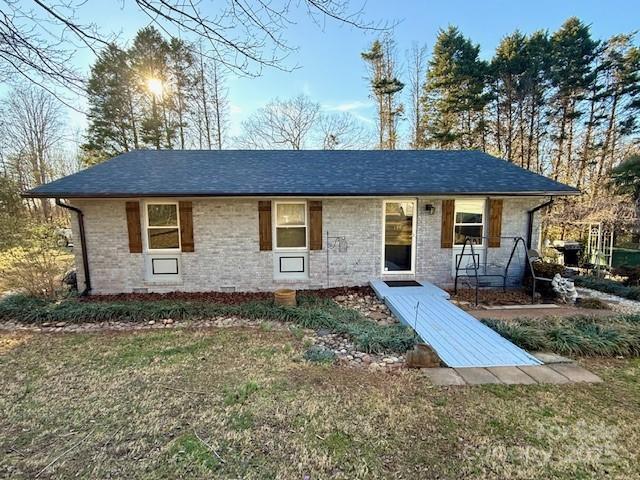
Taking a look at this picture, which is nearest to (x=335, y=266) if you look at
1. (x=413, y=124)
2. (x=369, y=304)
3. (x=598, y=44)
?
(x=369, y=304)

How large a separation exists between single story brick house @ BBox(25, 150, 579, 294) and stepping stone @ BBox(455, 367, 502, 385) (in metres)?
4.32

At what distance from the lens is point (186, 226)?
25.4ft

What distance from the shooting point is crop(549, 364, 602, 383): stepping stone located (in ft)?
12.3

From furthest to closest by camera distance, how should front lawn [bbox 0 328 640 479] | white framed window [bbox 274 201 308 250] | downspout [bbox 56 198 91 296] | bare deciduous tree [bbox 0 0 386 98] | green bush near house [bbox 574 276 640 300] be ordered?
white framed window [bbox 274 201 308 250]
green bush near house [bbox 574 276 640 300]
downspout [bbox 56 198 91 296]
bare deciduous tree [bbox 0 0 386 98]
front lawn [bbox 0 328 640 479]

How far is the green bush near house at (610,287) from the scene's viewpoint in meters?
7.65

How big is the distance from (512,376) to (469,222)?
5112mm

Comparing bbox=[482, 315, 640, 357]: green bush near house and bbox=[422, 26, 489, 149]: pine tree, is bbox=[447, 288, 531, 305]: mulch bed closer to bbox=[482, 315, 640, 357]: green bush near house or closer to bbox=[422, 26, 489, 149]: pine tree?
bbox=[482, 315, 640, 357]: green bush near house

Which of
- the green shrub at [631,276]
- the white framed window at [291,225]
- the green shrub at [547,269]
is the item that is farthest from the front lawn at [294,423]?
the green shrub at [631,276]

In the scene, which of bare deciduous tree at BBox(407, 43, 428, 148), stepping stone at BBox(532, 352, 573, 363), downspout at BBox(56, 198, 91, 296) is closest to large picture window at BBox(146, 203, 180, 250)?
downspout at BBox(56, 198, 91, 296)

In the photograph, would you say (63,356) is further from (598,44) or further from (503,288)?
(598,44)

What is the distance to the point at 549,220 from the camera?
15328 mm

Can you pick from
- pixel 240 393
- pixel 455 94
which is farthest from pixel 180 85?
pixel 240 393

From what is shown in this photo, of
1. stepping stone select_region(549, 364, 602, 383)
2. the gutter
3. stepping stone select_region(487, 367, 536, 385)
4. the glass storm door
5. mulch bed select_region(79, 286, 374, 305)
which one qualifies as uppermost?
the gutter

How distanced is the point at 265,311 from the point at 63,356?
10.4 feet
